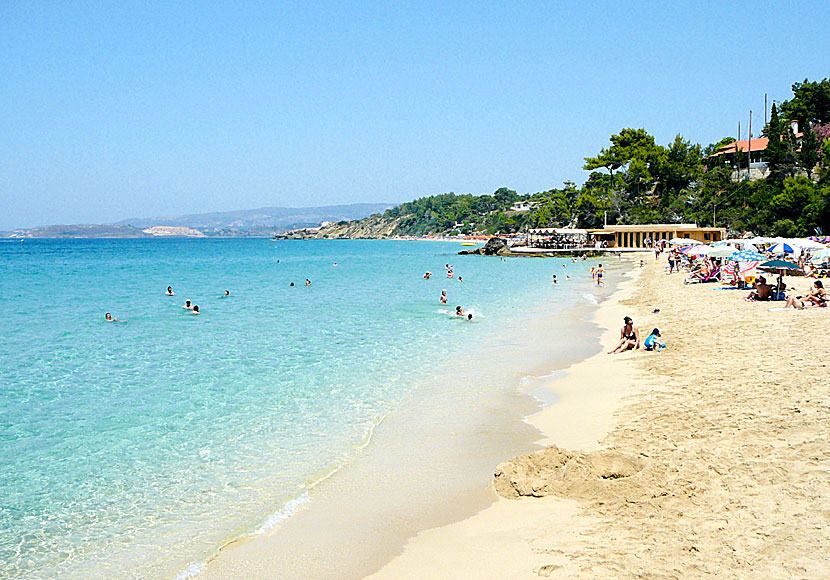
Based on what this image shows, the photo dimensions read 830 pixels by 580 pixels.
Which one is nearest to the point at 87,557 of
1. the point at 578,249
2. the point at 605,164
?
the point at 578,249

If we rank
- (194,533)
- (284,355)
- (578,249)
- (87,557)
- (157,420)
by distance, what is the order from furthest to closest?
1. (578,249)
2. (284,355)
3. (157,420)
4. (194,533)
5. (87,557)

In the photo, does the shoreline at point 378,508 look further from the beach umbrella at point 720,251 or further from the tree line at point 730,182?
the tree line at point 730,182

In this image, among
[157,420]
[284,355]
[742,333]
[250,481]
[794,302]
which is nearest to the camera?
[250,481]

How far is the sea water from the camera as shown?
6.87 meters

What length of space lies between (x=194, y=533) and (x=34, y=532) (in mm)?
1776

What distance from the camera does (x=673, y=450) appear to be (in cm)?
764

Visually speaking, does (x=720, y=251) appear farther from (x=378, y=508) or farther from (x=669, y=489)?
(x=378, y=508)

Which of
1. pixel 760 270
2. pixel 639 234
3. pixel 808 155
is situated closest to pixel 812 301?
pixel 760 270

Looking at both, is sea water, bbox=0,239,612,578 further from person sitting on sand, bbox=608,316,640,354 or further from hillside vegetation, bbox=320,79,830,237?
hillside vegetation, bbox=320,79,830,237

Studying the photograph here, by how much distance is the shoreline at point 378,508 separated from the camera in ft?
19.6

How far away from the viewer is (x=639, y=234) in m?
76.5

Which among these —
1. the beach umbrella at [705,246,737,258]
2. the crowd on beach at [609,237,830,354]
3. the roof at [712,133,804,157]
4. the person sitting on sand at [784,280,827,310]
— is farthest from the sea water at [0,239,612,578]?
the roof at [712,133,804,157]

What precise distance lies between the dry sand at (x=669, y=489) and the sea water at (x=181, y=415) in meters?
2.66

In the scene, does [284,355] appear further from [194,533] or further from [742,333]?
[742,333]
